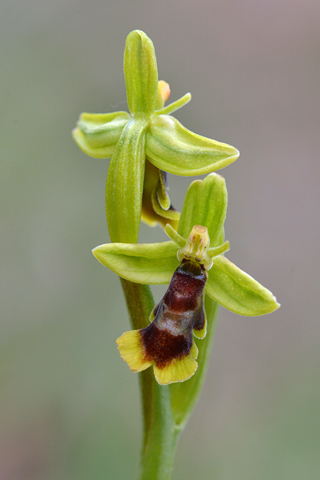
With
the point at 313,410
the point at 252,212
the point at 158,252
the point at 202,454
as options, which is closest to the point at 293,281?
the point at 252,212

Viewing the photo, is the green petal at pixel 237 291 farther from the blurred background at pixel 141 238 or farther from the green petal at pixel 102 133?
the blurred background at pixel 141 238

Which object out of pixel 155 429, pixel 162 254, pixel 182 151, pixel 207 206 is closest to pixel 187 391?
pixel 155 429

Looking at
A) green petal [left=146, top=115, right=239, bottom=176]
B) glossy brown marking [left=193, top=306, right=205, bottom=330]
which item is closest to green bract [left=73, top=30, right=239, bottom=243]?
green petal [left=146, top=115, right=239, bottom=176]

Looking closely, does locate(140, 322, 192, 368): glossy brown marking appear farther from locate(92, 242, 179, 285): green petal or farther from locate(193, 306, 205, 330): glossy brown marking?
locate(92, 242, 179, 285): green petal

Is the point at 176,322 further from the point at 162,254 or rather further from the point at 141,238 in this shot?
the point at 141,238

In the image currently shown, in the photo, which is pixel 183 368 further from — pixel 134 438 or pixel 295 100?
pixel 295 100

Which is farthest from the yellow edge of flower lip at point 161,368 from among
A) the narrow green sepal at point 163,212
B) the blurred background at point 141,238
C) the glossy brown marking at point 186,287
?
the blurred background at point 141,238
